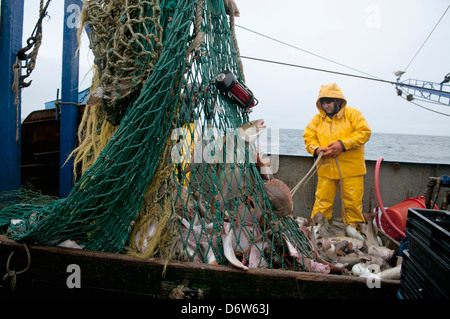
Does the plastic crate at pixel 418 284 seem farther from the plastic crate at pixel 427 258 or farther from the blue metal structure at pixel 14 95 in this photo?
the blue metal structure at pixel 14 95

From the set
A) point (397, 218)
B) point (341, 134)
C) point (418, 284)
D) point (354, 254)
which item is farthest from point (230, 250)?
point (341, 134)

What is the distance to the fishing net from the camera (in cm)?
178

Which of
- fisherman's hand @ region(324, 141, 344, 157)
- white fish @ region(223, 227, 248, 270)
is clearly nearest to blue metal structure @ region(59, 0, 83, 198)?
white fish @ region(223, 227, 248, 270)

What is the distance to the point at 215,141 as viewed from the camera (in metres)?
2.04

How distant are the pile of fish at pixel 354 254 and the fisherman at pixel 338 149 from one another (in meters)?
1.02

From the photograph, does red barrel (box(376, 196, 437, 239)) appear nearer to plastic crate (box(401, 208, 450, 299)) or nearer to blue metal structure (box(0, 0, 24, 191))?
plastic crate (box(401, 208, 450, 299))

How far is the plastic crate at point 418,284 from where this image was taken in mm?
1267

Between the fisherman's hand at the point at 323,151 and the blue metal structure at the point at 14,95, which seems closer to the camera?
the blue metal structure at the point at 14,95

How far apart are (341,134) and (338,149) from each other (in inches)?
17.8

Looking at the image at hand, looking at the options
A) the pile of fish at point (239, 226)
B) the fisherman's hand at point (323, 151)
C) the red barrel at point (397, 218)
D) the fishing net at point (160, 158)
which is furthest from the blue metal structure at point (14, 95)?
the red barrel at point (397, 218)
